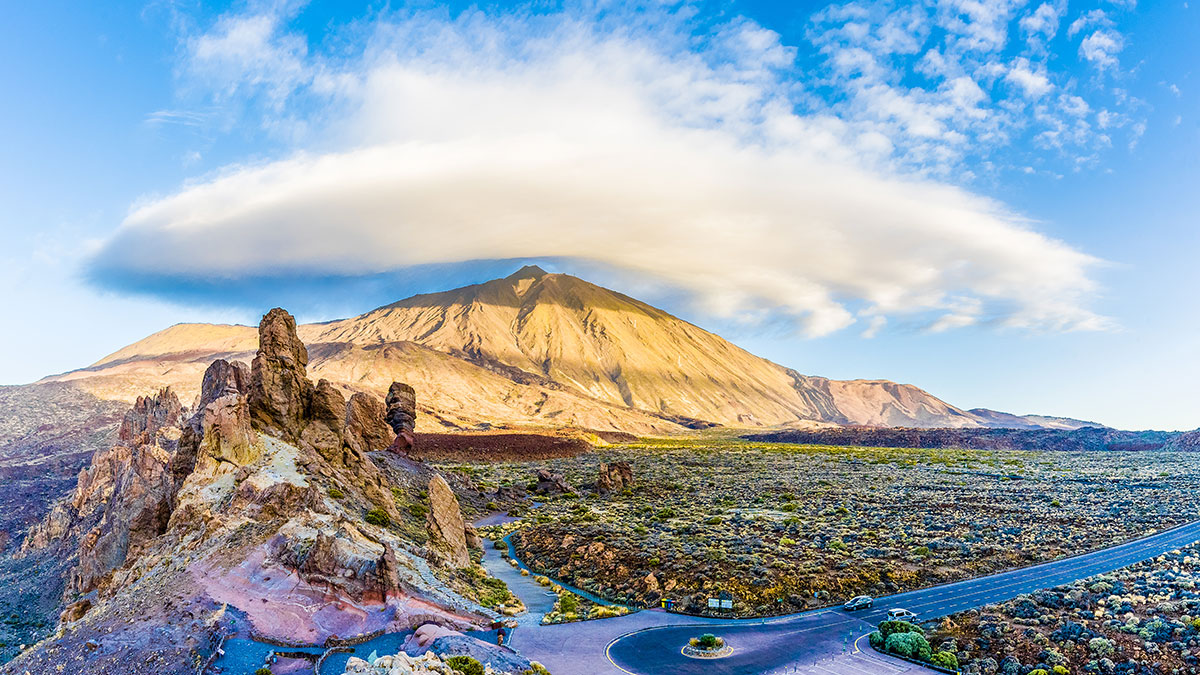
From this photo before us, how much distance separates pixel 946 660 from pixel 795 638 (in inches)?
289

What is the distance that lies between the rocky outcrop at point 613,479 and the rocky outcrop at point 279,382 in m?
46.5

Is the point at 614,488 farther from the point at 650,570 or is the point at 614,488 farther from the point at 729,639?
the point at 729,639

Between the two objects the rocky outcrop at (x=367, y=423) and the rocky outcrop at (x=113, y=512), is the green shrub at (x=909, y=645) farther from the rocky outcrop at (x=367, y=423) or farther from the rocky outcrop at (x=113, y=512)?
the rocky outcrop at (x=367, y=423)

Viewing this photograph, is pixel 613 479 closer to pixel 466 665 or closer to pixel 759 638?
pixel 759 638

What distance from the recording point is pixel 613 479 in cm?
9575

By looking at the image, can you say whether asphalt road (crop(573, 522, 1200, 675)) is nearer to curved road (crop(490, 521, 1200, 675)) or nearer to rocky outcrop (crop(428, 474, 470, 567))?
curved road (crop(490, 521, 1200, 675))

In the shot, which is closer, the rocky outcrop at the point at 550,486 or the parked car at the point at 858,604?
the parked car at the point at 858,604

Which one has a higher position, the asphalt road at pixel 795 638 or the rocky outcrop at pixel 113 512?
the rocky outcrop at pixel 113 512

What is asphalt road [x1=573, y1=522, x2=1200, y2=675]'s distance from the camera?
104ft

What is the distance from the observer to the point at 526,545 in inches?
2383

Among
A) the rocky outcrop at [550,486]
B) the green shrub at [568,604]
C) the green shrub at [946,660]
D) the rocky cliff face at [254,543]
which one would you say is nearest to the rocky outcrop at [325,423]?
the rocky cliff face at [254,543]

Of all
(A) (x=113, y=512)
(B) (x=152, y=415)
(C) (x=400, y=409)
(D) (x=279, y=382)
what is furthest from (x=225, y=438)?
(B) (x=152, y=415)

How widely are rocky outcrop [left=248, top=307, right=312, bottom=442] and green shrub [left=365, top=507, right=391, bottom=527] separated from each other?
30.5 ft

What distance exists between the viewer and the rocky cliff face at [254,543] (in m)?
27.6
